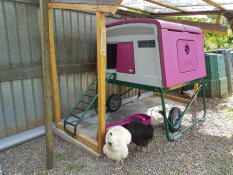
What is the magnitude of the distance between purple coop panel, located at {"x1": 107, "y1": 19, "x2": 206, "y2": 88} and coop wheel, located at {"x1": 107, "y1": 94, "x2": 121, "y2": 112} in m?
0.99

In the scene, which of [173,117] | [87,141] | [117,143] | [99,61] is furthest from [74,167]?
[173,117]

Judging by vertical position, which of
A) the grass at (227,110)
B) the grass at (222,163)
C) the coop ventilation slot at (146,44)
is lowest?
the grass at (222,163)

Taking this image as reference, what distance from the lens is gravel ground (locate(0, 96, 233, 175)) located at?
247 centimetres

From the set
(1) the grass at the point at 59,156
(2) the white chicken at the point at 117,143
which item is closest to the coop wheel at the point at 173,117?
(2) the white chicken at the point at 117,143

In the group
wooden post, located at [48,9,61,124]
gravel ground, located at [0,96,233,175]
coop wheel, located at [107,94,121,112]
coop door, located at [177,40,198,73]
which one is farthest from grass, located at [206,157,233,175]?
wooden post, located at [48,9,61,124]

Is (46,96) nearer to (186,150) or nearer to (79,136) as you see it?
(79,136)

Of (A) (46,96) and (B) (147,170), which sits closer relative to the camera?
(A) (46,96)

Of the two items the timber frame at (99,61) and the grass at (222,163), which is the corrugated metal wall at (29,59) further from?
the grass at (222,163)

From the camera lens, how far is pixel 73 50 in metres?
3.73

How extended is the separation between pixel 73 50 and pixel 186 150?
259 centimetres

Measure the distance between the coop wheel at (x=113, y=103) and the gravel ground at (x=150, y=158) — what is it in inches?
51.0

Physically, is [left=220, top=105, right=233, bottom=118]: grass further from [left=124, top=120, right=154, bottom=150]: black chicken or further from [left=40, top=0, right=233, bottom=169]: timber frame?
[left=40, top=0, right=233, bottom=169]: timber frame

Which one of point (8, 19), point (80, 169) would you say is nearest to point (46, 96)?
point (80, 169)

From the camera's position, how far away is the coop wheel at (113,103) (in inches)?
173
